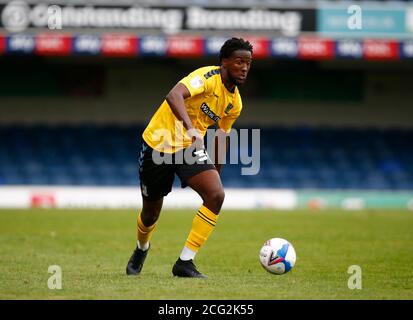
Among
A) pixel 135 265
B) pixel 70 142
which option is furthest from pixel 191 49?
pixel 135 265

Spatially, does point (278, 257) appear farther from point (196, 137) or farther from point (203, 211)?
point (196, 137)

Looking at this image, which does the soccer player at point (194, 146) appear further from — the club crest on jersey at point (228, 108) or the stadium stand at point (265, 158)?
the stadium stand at point (265, 158)

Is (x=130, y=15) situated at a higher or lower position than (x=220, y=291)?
higher

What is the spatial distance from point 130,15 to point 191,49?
2.22m

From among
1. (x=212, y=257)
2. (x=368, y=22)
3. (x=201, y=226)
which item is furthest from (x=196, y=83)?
(x=368, y=22)

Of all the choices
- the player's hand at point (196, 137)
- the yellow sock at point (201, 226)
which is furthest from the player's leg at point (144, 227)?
the player's hand at point (196, 137)

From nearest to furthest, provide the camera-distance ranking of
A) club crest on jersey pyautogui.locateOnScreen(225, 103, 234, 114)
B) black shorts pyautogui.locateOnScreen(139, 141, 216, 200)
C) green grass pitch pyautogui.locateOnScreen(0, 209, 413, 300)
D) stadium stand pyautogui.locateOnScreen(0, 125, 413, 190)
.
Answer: green grass pitch pyautogui.locateOnScreen(0, 209, 413, 300) → black shorts pyautogui.locateOnScreen(139, 141, 216, 200) → club crest on jersey pyautogui.locateOnScreen(225, 103, 234, 114) → stadium stand pyautogui.locateOnScreen(0, 125, 413, 190)

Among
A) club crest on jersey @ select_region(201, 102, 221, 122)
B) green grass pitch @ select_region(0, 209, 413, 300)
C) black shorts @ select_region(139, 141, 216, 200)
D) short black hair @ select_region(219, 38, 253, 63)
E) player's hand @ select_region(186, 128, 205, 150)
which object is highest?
short black hair @ select_region(219, 38, 253, 63)

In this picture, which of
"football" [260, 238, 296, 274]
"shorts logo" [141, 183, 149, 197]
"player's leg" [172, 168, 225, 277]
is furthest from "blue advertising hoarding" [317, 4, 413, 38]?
"player's leg" [172, 168, 225, 277]

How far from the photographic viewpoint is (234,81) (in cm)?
874

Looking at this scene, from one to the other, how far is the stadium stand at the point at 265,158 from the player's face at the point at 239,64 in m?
21.0

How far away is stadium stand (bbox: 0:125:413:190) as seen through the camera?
2959cm

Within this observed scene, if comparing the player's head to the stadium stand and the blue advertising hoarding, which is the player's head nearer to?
the blue advertising hoarding

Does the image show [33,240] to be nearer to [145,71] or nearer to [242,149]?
[242,149]
